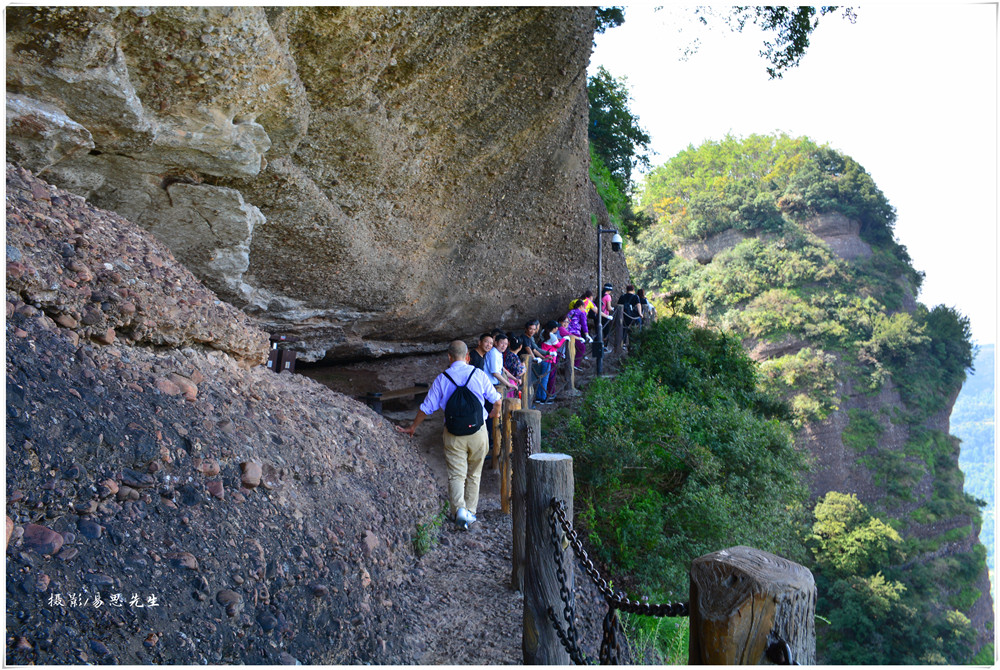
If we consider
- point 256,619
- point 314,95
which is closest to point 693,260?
point 314,95

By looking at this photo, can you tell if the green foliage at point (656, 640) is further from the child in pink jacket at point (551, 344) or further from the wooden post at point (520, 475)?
the child in pink jacket at point (551, 344)

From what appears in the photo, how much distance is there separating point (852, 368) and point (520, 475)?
100ft

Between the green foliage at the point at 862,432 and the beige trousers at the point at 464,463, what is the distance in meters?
27.7

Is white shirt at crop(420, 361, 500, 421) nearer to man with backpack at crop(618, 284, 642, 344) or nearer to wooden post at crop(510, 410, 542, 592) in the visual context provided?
wooden post at crop(510, 410, 542, 592)

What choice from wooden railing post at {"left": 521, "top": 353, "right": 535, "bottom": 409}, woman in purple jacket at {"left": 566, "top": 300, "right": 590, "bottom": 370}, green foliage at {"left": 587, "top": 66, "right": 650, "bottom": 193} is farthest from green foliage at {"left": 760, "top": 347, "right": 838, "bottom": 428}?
wooden railing post at {"left": 521, "top": 353, "right": 535, "bottom": 409}

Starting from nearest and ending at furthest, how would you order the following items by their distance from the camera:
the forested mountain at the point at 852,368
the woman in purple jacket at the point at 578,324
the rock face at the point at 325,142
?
the rock face at the point at 325,142, the woman in purple jacket at the point at 578,324, the forested mountain at the point at 852,368

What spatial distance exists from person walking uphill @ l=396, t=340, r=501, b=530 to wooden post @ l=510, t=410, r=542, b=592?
0.46 meters

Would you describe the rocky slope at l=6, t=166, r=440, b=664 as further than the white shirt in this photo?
No

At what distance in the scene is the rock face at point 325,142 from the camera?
4180 mm

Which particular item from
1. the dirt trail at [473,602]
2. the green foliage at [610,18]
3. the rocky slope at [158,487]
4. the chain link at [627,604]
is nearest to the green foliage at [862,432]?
the green foliage at [610,18]

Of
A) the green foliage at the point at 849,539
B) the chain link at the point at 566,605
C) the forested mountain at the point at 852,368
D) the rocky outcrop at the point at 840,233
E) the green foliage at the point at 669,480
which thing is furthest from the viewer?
the rocky outcrop at the point at 840,233

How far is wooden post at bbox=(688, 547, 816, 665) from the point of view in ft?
5.25

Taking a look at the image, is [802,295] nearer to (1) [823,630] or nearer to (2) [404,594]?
(1) [823,630]

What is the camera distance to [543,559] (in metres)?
3.28
